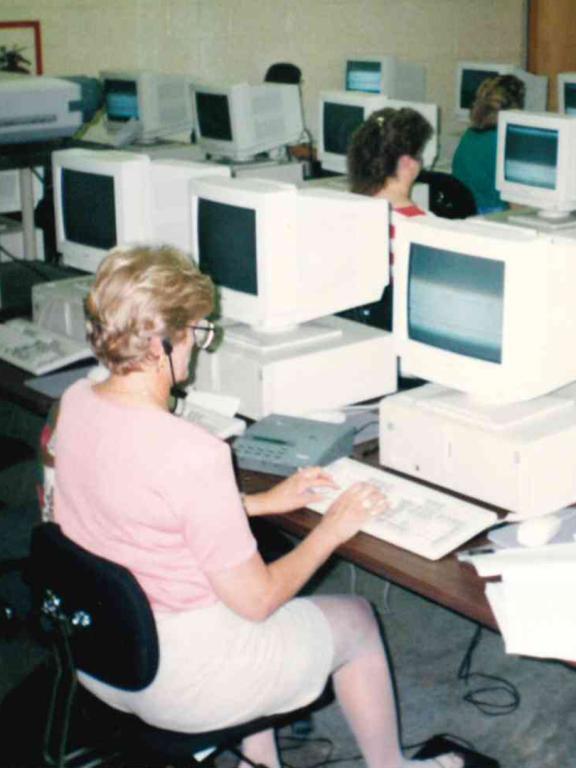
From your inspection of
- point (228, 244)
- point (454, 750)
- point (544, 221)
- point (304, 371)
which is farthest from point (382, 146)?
point (454, 750)

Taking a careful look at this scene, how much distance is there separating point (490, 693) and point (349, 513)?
1008 millimetres

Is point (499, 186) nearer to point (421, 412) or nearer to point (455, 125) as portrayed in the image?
point (421, 412)

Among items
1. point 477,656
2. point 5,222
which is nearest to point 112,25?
point 5,222

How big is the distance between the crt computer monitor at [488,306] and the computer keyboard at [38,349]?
1163 millimetres

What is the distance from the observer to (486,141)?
5.86 meters

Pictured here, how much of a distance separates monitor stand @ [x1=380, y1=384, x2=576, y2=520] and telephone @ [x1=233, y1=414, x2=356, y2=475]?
4.2 inches

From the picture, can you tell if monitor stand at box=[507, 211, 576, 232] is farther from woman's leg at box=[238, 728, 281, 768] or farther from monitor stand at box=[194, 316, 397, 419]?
woman's leg at box=[238, 728, 281, 768]

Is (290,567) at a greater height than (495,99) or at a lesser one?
lesser

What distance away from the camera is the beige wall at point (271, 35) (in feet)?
21.9

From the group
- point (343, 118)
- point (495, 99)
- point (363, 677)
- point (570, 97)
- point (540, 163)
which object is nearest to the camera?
→ point (363, 677)

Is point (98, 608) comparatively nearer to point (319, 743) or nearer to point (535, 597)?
point (535, 597)

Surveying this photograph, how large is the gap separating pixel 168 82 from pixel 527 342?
16.0 ft

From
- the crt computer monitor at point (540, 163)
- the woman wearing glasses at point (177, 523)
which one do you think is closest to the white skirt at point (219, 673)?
the woman wearing glasses at point (177, 523)

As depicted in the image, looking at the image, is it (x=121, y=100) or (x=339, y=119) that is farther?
(x=121, y=100)
